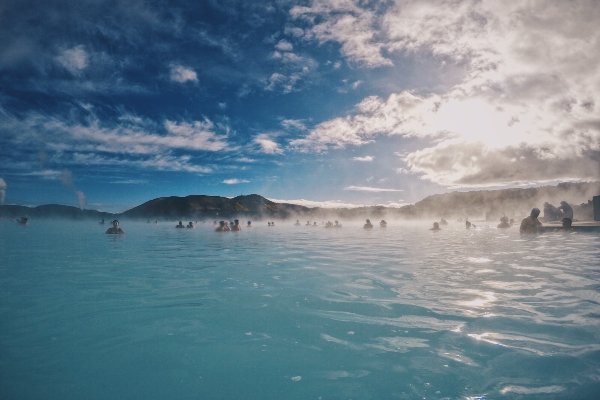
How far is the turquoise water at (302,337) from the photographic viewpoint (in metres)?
3.41

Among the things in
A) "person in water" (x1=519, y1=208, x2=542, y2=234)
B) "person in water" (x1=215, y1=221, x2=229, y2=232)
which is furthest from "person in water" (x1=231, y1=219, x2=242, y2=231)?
"person in water" (x1=519, y1=208, x2=542, y2=234)

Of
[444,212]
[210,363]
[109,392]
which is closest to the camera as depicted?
[109,392]

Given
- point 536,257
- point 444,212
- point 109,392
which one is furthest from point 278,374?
point 444,212

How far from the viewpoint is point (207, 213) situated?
593ft

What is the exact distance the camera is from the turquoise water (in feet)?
11.2

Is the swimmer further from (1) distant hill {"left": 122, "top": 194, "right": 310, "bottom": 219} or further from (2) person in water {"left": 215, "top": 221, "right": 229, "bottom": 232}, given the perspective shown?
(1) distant hill {"left": 122, "top": 194, "right": 310, "bottom": 219}

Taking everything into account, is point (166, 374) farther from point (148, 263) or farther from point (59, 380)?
point (148, 263)

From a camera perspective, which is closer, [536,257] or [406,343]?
[406,343]

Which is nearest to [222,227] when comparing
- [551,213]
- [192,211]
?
[551,213]

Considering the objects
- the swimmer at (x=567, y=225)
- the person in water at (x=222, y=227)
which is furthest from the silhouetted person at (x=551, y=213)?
the person in water at (x=222, y=227)

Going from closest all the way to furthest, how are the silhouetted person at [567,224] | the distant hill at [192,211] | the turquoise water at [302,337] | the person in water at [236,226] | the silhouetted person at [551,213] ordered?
1. the turquoise water at [302,337]
2. the silhouetted person at [567,224]
3. the person in water at [236,226]
4. the silhouetted person at [551,213]
5. the distant hill at [192,211]

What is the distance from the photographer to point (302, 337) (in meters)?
4.70

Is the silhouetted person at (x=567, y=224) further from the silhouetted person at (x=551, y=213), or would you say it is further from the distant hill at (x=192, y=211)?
the distant hill at (x=192, y=211)

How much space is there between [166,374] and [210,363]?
0.55 m
